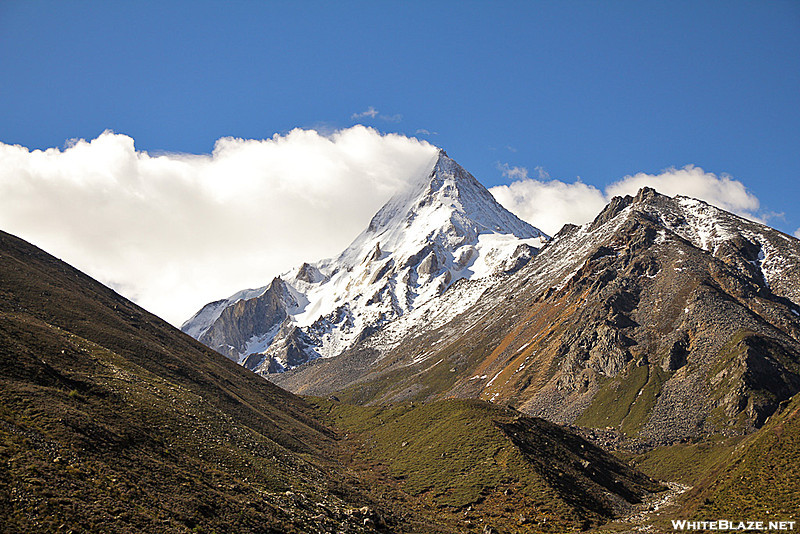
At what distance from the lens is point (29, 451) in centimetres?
3025

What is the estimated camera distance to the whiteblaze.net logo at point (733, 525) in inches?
1746

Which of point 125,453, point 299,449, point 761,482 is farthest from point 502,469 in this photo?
point 125,453

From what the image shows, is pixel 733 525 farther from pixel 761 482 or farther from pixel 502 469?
pixel 502 469

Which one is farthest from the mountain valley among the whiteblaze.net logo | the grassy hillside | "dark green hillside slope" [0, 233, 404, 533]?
the whiteblaze.net logo

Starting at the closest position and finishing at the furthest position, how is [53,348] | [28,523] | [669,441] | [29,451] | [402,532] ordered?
[28,523] < [29,451] < [402,532] < [53,348] < [669,441]

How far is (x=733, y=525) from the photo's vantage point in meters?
47.5

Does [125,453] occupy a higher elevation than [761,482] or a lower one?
lower

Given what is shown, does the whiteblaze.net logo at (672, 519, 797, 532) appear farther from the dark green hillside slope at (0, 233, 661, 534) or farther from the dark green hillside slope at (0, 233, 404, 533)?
the dark green hillside slope at (0, 233, 404, 533)

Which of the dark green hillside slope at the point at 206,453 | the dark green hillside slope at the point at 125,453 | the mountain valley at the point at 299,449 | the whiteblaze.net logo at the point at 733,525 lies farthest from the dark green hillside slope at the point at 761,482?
the dark green hillside slope at the point at 125,453

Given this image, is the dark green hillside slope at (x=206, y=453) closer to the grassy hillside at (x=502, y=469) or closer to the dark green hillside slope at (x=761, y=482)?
the grassy hillside at (x=502, y=469)

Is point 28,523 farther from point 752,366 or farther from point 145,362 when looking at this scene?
point 752,366

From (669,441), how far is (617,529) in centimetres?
9615

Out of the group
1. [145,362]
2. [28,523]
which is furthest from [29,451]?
[145,362]

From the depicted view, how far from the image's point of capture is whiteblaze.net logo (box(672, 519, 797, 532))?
4434cm
